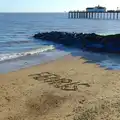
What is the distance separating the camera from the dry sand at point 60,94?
1205 centimetres

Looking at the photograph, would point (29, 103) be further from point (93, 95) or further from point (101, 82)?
point (101, 82)

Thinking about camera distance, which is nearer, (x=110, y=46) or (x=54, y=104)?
(x=54, y=104)

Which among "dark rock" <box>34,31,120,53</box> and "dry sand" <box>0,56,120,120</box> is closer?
"dry sand" <box>0,56,120,120</box>

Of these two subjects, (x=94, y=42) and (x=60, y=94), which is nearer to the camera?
(x=60, y=94)

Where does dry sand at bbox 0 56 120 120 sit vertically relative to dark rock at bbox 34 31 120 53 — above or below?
above

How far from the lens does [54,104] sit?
13328 millimetres

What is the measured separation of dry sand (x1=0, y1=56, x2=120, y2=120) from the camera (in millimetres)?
12047

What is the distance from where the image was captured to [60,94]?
14.8 metres

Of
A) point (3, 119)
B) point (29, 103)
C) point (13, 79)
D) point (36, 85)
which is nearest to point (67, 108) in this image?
point (29, 103)

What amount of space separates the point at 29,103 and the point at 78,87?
358 cm

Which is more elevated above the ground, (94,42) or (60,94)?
(60,94)

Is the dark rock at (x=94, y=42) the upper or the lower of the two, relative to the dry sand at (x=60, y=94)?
lower

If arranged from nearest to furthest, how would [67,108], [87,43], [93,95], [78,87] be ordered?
1. [67,108]
2. [93,95]
3. [78,87]
4. [87,43]

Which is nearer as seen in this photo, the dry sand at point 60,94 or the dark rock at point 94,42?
the dry sand at point 60,94
